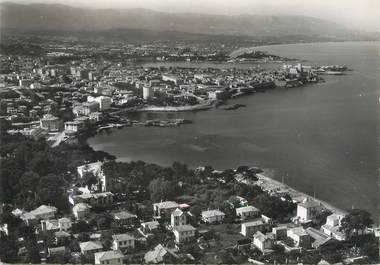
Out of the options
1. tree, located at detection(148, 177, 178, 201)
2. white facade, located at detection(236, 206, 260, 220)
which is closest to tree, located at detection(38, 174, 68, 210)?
tree, located at detection(148, 177, 178, 201)

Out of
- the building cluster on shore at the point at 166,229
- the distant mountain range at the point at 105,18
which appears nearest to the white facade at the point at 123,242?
the building cluster on shore at the point at 166,229

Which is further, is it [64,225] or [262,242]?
[64,225]

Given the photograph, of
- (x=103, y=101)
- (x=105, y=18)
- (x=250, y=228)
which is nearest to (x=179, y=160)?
(x=105, y=18)

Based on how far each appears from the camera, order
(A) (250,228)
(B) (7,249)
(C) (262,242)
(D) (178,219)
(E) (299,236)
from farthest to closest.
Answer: (D) (178,219) < (A) (250,228) < (E) (299,236) < (C) (262,242) < (B) (7,249)

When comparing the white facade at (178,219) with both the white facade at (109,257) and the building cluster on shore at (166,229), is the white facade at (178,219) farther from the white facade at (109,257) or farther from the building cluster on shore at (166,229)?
the white facade at (109,257)

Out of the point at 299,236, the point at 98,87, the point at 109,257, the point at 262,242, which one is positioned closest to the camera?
the point at 109,257

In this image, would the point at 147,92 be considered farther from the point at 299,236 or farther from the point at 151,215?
the point at 299,236

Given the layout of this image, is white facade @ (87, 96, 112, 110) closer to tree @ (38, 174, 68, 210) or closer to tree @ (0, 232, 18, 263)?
tree @ (38, 174, 68, 210)

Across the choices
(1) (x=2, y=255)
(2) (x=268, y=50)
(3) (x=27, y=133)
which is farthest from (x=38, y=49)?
(2) (x=268, y=50)
